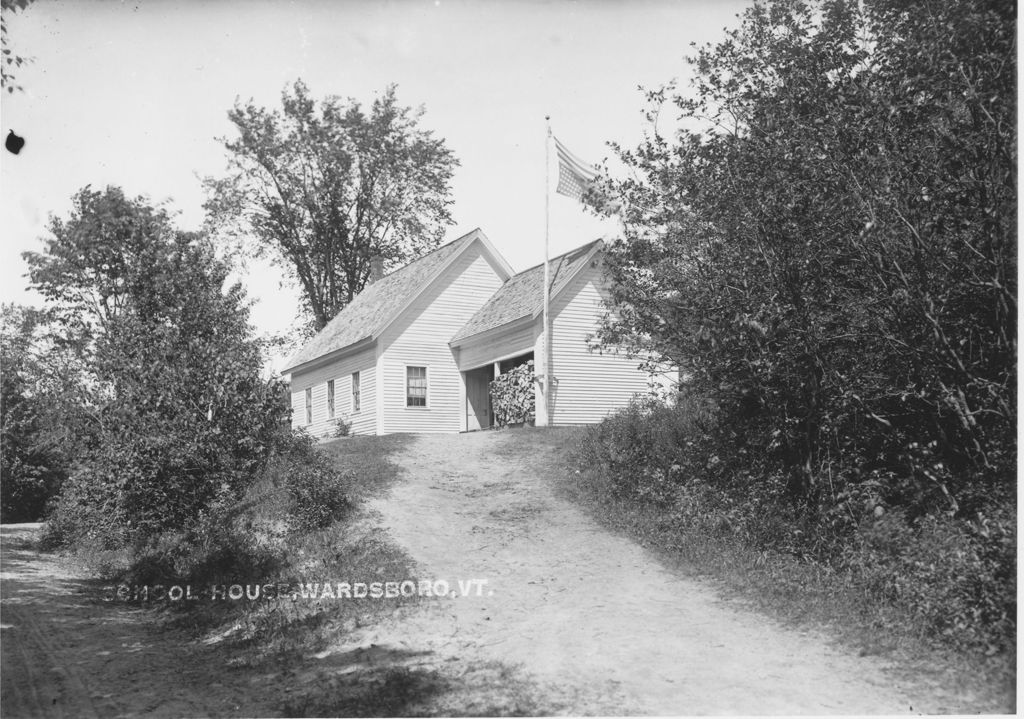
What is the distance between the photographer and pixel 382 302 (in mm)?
27297

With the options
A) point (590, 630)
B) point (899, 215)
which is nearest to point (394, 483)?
point (590, 630)

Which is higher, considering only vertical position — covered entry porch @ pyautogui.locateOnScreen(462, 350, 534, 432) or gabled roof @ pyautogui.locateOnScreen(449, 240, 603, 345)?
gabled roof @ pyautogui.locateOnScreen(449, 240, 603, 345)

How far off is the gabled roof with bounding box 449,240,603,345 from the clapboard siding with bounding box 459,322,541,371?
0.31m

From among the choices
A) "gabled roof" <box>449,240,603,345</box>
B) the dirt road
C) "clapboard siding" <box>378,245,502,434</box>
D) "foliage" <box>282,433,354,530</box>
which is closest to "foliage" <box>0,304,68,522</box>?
"clapboard siding" <box>378,245,502,434</box>

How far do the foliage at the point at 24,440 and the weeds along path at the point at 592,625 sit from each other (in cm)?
1263

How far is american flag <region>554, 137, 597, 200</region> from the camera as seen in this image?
1902 cm

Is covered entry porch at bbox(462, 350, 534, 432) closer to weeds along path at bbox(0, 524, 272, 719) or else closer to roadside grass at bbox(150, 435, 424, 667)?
roadside grass at bbox(150, 435, 424, 667)

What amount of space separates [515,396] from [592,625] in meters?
13.7

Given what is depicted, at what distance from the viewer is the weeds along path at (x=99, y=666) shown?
7.48m

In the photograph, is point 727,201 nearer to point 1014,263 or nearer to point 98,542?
point 1014,263


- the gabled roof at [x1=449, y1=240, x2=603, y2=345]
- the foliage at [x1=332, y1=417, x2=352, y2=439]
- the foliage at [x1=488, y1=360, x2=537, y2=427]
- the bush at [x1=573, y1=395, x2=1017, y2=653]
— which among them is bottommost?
the bush at [x1=573, y1=395, x2=1017, y2=653]

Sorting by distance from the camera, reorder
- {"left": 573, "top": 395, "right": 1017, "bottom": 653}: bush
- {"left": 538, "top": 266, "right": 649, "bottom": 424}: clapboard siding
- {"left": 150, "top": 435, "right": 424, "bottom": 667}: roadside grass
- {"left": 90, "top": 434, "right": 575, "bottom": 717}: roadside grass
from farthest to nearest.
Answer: {"left": 538, "top": 266, "right": 649, "bottom": 424}: clapboard siding → {"left": 150, "top": 435, "right": 424, "bottom": 667}: roadside grass → {"left": 573, "top": 395, "right": 1017, "bottom": 653}: bush → {"left": 90, "top": 434, "right": 575, "bottom": 717}: roadside grass

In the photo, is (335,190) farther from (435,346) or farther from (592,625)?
(592,625)

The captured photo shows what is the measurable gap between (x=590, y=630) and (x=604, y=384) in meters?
13.8
